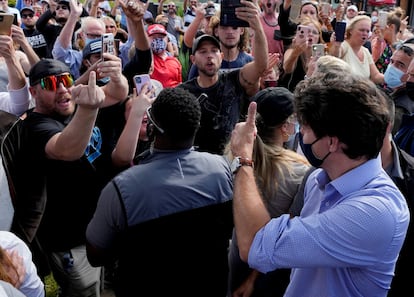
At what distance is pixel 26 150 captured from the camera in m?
2.57

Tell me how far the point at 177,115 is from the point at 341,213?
0.91m

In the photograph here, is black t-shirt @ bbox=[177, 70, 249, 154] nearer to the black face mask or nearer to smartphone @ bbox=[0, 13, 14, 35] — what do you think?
the black face mask

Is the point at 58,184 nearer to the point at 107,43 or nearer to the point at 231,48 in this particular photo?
the point at 107,43

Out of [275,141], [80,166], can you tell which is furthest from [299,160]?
[80,166]

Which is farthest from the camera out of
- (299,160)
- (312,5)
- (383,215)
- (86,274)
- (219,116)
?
(312,5)

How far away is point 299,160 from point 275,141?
161 millimetres

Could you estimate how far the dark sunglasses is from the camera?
271cm

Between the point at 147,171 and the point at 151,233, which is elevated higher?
the point at 147,171

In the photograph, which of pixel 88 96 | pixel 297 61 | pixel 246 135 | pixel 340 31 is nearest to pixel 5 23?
pixel 88 96

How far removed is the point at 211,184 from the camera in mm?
2066

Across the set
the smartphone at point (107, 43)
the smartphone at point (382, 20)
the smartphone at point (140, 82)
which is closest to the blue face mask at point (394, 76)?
the smartphone at point (140, 82)

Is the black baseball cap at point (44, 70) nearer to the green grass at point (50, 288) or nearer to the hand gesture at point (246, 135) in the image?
the hand gesture at point (246, 135)

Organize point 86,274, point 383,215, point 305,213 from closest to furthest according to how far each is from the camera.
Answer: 1. point 383,215
2. point 305,213
3. point 86,274

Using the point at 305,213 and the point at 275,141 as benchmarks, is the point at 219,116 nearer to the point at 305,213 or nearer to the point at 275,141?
the point at 275,141
